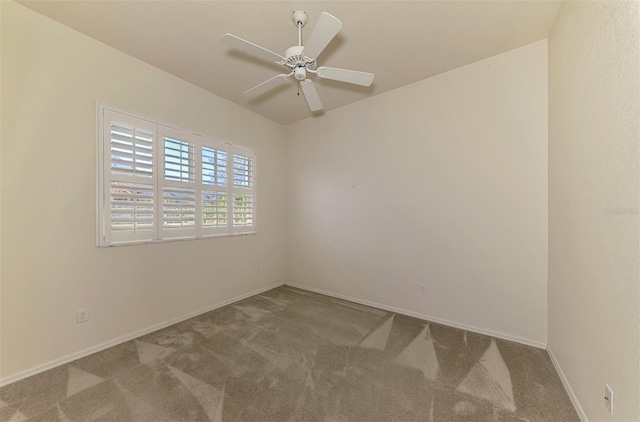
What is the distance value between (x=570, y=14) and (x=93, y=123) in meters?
4.00

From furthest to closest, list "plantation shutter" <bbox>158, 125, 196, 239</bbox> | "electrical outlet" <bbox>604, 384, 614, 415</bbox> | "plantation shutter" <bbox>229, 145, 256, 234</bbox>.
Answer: "plantation shutter" <bbox>229, 145, 256, 234</bbox> → "plantation shutter" <bbox>158, 125, 196, 239</bbox> → "electrical outlet" <bbox>604, 384, 614, 415</bbox>

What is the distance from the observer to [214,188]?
3.31 metres

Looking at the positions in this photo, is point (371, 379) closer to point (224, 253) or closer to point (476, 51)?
point (224, 253)

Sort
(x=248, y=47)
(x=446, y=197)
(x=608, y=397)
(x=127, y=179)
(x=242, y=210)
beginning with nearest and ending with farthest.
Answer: (x=608, y=397) < (x=248, y=47) < (x=127, y=179) < (x=446, y=197) < (x=242, y=210)

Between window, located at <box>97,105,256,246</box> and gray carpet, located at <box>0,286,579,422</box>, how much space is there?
1130 mm

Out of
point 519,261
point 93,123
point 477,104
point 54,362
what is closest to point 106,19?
point 93,123

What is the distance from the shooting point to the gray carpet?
5.18 feet

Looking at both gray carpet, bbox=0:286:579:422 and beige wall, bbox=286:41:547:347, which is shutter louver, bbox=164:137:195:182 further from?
beige wall, bbox=286:41:547:347

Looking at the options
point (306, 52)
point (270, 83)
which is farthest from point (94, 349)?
point (306, 52)

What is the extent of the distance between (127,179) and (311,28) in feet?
7.46

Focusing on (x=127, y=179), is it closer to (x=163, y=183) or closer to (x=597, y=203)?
(x=163, y=183)

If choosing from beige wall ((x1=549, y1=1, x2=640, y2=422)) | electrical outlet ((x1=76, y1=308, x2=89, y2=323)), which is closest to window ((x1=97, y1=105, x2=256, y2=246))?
electrical outlet ((x1=76, y1=308, x2=89, y2=323))

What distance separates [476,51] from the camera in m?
2.48

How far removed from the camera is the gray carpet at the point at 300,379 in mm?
1579
